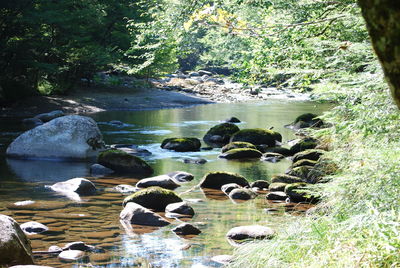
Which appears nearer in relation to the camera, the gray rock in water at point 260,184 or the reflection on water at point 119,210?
the reflection on water at point 119,210

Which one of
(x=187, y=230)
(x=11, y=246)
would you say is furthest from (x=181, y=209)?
(x=11, y=246)

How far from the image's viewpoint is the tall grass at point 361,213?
401 cm

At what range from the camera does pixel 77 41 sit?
Answer: 27781mm

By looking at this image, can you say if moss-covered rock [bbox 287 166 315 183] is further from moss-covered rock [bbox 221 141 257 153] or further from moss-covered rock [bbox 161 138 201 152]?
moss-covered rock [bbox 161 138 201 152]

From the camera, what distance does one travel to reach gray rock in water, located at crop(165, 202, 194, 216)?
9.27 meters

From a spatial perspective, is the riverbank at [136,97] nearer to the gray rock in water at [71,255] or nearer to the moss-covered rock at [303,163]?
the moss-covered rock at [303,163]

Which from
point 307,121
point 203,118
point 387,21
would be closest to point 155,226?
point 387,21

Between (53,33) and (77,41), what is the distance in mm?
1368

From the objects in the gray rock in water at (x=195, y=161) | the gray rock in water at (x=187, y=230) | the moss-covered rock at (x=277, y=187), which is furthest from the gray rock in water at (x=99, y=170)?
the gray rock in water at (x=187, y=230)

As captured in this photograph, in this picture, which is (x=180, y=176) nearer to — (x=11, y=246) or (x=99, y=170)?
(x=99, y=170)

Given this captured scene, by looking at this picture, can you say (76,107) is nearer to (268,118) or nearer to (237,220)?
(268,118)

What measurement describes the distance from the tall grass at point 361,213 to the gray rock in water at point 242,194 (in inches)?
177

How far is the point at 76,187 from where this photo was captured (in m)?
10.7

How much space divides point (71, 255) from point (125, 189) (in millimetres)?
4165
